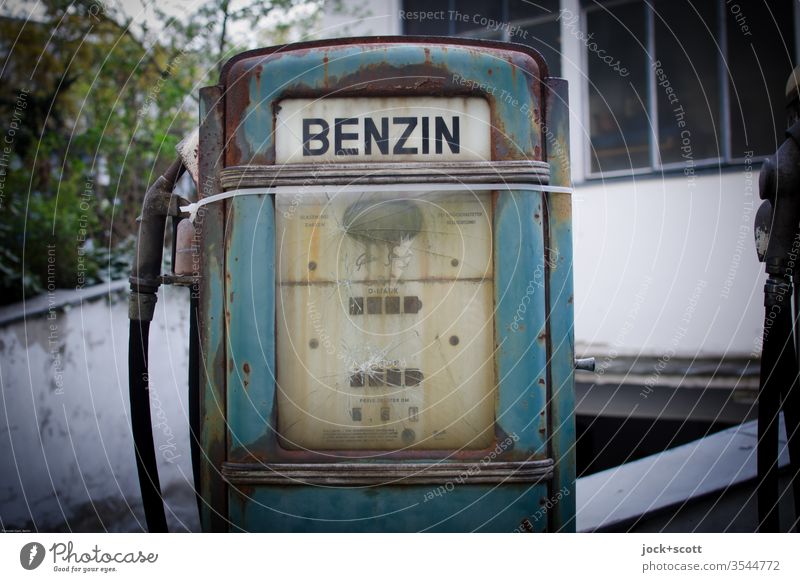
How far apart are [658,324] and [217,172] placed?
10.9 feet

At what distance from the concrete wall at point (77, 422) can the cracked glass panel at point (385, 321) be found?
1.54m

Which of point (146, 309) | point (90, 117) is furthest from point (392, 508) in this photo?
point (90, 117)

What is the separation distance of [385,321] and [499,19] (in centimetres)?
350

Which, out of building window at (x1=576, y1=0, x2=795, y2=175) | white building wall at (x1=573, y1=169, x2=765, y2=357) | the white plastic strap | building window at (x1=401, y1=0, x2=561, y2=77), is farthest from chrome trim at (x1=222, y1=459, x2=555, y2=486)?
building window at (x1=401, y1=0, x2=561, y2=77)

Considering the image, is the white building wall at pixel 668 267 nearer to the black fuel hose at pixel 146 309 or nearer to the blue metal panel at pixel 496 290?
the blue metal panel at pixel 496 290

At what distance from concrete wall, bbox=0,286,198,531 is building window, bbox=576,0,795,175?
268 centimetres

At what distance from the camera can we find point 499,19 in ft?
14.9

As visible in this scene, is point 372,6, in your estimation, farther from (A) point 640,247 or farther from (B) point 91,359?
(B) point 91,359

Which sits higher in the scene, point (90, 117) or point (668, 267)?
point (90, 117)

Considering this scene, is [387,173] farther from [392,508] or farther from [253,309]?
[392,508]

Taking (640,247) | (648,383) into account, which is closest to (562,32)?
(640,247)

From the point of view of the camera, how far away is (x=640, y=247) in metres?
4.20

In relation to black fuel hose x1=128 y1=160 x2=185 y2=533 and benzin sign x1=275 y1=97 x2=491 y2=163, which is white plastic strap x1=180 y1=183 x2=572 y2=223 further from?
black fuel hose x1=128 y1=160 x2=185 y2=533

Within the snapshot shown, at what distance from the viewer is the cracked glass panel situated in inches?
63.3
